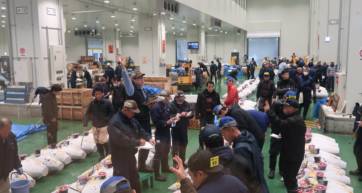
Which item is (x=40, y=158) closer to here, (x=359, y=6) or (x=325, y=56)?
(x=359, y=6)

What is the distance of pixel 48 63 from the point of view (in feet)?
42.0

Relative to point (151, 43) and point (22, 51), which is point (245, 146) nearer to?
point (22, 51)

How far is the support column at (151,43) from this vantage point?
61.5 feet

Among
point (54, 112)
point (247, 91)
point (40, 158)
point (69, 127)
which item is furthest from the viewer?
point (247, 91)

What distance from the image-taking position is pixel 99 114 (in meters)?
7.58

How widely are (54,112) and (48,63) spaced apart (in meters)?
4.57

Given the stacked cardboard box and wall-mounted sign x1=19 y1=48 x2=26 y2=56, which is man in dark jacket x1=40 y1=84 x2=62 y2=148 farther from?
wall-mounted sign x1=19 y1=48 x2=26 y2=56

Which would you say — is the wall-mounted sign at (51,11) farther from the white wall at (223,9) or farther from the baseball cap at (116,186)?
the baseball cap at (116,186)

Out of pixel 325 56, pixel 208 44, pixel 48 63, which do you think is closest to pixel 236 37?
pixel 208 44

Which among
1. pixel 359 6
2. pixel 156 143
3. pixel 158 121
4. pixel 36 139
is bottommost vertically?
pixel 36 139

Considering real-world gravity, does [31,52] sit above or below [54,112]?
Result: above

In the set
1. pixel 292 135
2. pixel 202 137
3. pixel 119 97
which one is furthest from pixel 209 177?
pixel 119 97

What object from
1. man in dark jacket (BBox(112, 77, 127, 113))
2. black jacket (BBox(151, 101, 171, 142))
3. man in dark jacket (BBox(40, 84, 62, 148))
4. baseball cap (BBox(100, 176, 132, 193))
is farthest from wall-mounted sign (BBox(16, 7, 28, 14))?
baseball cap (BBox(100, 176, 132, 193))

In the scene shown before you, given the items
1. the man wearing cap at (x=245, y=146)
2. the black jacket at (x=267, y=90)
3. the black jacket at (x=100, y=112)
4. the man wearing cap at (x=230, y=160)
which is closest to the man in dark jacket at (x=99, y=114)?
the black jacket at (x=100, y=112)
